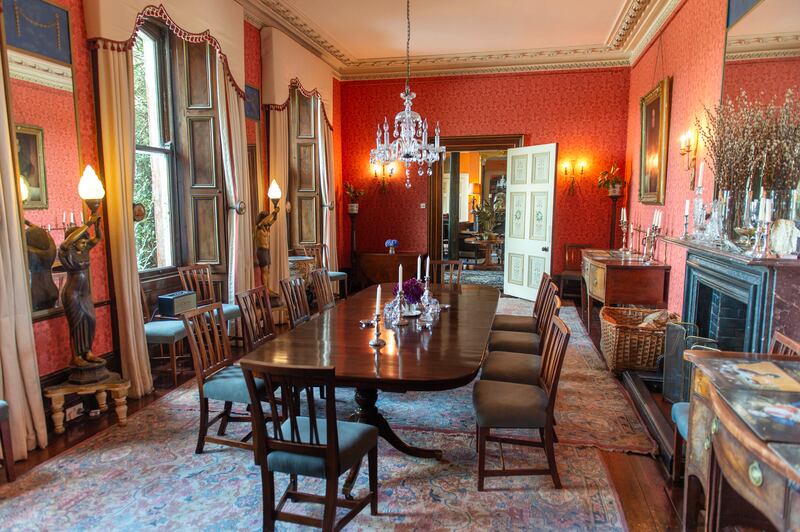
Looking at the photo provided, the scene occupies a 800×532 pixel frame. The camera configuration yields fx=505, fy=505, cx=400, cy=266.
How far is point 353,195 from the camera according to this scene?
27.4 ft

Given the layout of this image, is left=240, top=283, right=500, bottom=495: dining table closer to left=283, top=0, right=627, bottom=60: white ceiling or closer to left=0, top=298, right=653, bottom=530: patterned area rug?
left=0, top=298, right=653, bottom=530: patterned area rug

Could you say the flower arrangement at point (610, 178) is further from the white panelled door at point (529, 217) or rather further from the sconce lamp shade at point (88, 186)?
the sconce lamp shade at point (88, 186)

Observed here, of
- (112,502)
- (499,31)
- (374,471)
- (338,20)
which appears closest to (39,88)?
(112,502)

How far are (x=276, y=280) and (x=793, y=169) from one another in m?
4.85

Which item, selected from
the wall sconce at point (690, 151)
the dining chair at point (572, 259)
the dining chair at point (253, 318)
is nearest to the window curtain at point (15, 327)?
the dining chair at point (253, 318)

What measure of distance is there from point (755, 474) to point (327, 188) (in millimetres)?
6829

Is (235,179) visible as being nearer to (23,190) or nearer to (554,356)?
(23,190)

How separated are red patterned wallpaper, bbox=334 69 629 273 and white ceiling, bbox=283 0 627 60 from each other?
2.11ft

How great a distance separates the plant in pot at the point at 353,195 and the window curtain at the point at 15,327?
553 centimetres

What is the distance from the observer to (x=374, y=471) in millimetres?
2371

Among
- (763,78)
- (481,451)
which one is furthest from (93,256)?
(763,78)

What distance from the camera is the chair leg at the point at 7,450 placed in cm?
261

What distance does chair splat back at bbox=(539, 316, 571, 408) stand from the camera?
2.47m

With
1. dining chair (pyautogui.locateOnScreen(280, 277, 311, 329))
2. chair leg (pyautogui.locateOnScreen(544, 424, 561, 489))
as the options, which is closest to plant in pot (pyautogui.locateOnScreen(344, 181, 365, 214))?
dining chair (pyautogui.locateOnScreen(280, 277, 311, 329))
